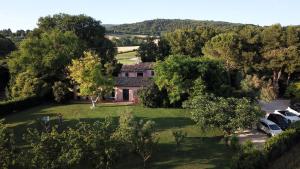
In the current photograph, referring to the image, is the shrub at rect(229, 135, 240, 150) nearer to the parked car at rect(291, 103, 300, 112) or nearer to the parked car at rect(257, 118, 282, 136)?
the parked car at rect(257, 118, 282, 136)

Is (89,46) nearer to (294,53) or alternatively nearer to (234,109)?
(294,53)

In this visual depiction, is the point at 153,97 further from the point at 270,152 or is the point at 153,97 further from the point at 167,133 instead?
the point at 270,152

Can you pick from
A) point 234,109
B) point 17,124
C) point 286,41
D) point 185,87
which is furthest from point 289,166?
point 286,41

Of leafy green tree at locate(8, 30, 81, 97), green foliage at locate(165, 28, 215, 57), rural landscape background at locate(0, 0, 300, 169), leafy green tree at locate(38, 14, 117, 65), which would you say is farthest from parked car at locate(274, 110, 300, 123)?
green foliage at locate(165, 28, 215, 57)

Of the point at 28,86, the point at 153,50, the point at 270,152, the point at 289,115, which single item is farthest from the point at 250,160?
the point at 153,50

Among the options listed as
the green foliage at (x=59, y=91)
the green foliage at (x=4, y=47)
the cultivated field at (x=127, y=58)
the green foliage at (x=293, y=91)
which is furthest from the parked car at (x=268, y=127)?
the green foliage at (x=4, y=47)

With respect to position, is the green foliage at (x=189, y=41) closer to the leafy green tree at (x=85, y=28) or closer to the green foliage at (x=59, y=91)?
the leafy green tree at (x=85, y=28)
